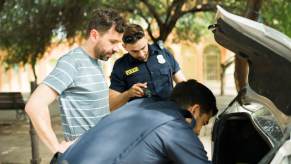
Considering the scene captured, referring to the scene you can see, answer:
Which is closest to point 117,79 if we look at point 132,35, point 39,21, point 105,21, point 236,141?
point 132,35

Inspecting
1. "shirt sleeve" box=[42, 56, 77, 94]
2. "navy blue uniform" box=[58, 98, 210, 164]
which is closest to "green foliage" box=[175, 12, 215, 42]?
"shirt sleeve" box=[42, 56, 77, 94]

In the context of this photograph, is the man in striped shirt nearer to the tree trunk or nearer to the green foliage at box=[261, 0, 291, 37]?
the tree trunk

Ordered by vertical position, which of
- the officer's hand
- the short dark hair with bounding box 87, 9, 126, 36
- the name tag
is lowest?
the officer's hand

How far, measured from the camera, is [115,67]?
4156mm

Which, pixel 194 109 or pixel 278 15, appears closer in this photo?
pixel 194 109

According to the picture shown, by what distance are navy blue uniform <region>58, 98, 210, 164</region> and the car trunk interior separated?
0.95 meters

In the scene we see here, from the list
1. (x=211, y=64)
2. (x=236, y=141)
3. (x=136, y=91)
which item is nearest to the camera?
(x=236, y=141)

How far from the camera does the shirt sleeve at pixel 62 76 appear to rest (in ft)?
9.82

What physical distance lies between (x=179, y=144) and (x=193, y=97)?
32cm

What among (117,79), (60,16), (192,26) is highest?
(117,79)

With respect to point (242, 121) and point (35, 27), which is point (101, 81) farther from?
point (35, 27)

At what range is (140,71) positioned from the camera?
405 centimetres

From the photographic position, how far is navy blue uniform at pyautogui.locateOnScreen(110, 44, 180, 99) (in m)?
4.04

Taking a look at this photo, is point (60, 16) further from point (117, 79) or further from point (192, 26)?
point (117, 79)
